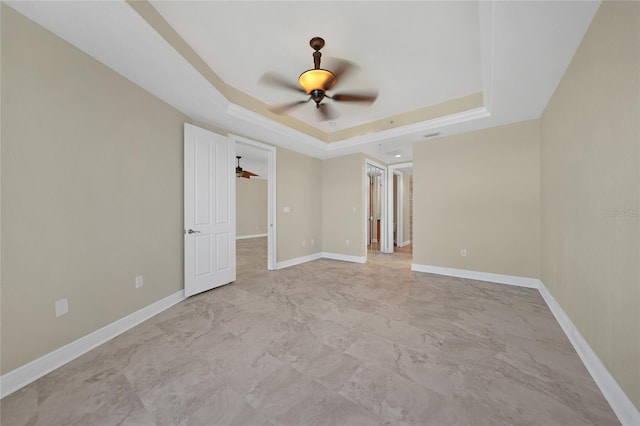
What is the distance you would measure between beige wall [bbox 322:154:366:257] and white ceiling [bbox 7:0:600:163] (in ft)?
7.26

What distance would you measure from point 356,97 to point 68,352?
3.42 metres

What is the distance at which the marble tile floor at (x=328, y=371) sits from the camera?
1345 mm

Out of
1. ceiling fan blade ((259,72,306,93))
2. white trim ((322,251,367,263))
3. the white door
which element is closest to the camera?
ceiling fan blade ((259,72,306,93))

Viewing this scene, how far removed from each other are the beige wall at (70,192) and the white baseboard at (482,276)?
14.2ft

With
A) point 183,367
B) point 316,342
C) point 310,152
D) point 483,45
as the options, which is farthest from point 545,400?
point 310,152

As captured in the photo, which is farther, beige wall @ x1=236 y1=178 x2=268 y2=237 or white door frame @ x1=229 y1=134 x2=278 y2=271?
beige wall @ x1=236 y1=178 x2=268 y2=237

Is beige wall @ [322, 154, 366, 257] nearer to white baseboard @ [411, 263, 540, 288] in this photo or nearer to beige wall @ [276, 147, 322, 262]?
beige wall @ [276, 147, 322, 262]

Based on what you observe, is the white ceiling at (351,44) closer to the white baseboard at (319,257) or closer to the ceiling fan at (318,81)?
the ceiling fan at (318,81)

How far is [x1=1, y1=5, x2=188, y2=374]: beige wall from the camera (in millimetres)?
1564

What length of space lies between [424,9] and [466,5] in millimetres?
327

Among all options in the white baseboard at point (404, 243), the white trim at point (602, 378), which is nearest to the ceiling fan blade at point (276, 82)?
the white trim at point (602, 378)

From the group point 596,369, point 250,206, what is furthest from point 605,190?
point 250,206

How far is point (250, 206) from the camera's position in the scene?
1041 cm

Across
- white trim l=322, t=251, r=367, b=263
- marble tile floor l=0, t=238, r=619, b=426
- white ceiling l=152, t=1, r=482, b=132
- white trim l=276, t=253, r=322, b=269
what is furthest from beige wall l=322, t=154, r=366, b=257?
marble tile floor l=0, t=238, r=619, b=426
